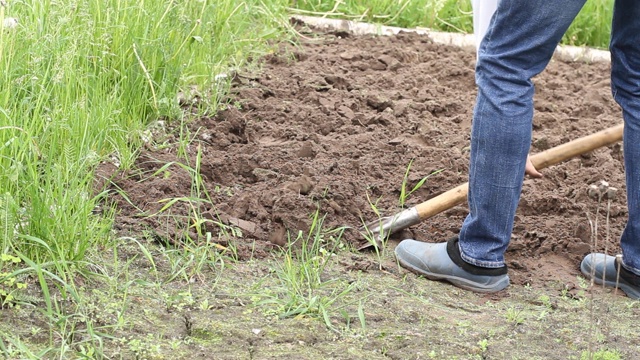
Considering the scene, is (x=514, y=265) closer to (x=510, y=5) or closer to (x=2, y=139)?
(x=510, y=5)

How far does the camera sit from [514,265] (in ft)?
10.9

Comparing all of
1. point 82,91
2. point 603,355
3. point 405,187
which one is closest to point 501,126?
point 603,355

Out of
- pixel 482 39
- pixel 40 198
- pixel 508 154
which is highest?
pixel 482 39

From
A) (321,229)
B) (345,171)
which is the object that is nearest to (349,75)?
(345,171)

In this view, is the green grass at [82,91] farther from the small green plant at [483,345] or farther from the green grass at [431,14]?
the green grass at [431,14]

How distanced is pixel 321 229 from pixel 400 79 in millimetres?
1893

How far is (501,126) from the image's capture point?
283 centimetres

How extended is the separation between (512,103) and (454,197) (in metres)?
0.65

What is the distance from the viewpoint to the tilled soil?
335 cm

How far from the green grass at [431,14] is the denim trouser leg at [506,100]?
3437 mm

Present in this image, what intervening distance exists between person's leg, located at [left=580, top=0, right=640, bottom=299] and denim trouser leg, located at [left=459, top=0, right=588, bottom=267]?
265 millimetres

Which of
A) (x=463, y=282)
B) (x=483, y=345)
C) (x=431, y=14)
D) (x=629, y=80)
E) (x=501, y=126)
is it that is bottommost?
(x=431, y=14)

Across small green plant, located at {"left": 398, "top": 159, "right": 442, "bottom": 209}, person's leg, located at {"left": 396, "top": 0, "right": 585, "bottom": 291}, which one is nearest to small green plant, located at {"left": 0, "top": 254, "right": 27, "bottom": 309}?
person's leg, located at {"left": 396, "top": 0, "right": 585, "bottom": 291}

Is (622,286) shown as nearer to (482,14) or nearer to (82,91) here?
(482,14)
